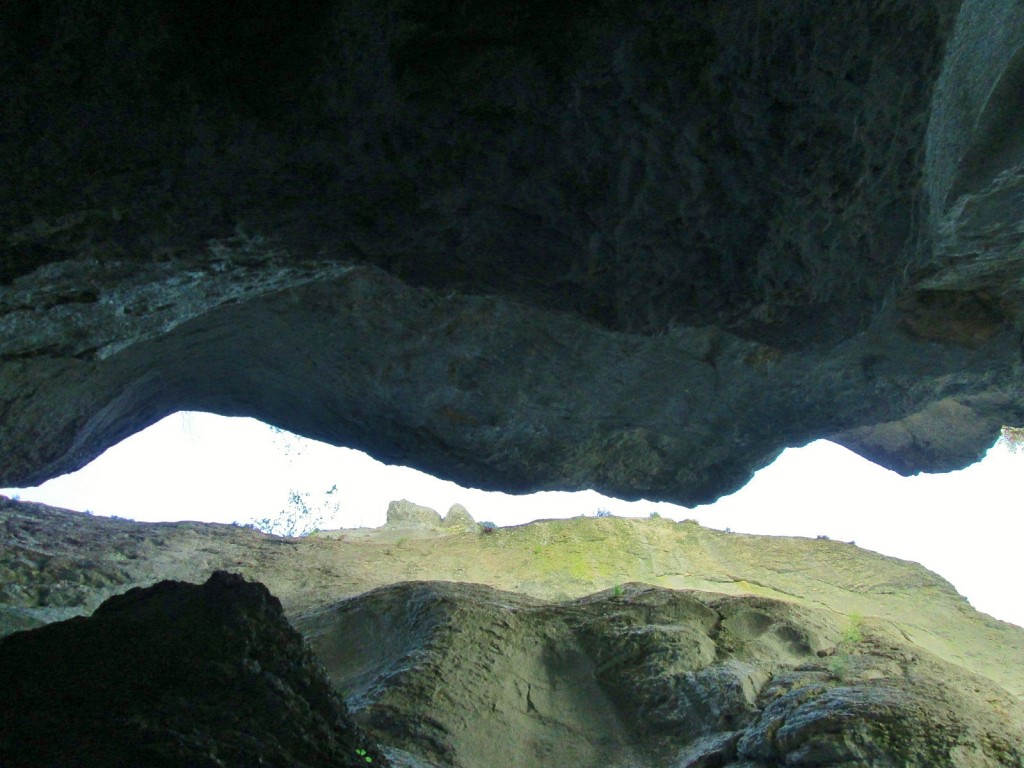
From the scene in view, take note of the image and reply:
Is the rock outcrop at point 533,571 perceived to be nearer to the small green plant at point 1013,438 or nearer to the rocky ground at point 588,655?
the rocky ground at point 588,655

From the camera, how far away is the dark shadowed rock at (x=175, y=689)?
7.29ft

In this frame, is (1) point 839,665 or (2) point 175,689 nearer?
(2) point 175,689

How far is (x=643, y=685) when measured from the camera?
5.02m

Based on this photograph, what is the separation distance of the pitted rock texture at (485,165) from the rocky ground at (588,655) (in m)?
1.78

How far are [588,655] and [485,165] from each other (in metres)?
3.66

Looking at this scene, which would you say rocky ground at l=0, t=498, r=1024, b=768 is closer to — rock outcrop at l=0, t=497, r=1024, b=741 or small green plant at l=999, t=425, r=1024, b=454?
rock outcrop at l=0, t=497, r=1024, b=741

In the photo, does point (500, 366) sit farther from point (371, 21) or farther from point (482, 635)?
point (371, 21)

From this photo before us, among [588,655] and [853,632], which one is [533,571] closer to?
[588,655]

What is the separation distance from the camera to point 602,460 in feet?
21.8

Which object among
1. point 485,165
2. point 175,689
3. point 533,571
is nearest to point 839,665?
point 533,571

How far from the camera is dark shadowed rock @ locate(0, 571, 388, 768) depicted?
7.29 ft

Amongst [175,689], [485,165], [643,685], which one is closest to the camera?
[175,689]

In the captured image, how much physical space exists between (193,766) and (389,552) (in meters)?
6.56

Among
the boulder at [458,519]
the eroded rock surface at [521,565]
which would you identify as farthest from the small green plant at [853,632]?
the boulder at [458,519]
